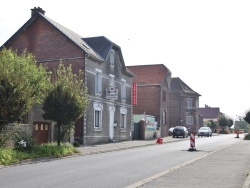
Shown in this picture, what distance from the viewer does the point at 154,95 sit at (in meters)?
55.1

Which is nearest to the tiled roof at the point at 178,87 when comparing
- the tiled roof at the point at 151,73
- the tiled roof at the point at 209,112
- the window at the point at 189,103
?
the window at the point at 189,103

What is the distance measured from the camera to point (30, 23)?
33531 millimetres

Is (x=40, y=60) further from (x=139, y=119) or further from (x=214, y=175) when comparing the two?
(x=214, y=175)

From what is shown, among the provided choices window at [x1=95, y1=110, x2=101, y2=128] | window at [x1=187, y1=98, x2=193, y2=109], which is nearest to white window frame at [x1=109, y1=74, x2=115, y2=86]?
window at [x1=95, y1=110, x2=101, y2=128]

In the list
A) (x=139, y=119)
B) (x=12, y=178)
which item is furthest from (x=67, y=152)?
(x=139, y=119)

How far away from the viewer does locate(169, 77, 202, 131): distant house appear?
7169 cm

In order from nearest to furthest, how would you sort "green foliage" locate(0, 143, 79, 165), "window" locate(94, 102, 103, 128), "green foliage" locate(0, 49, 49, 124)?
"green foliage" locate(0, 143, 79, 165) → "green foliage" locate(0, 49, 49, 124) → "window" locate(94, 102, 103, 128)

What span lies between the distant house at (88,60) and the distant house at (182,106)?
113 feet

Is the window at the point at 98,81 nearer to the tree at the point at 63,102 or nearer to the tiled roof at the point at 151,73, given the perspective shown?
the tree at the point at 63,102

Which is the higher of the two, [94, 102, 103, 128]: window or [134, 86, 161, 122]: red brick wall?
[134, 86, 161, 122]: red brick wall

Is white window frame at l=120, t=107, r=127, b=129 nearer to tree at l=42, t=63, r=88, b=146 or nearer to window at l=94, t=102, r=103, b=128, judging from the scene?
window at l=94, t=102, r=103, b=128

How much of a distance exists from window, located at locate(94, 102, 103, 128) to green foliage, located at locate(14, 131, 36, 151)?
14086 mm

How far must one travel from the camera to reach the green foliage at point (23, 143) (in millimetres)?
18938

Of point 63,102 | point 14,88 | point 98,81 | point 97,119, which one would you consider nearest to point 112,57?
point 98,81
